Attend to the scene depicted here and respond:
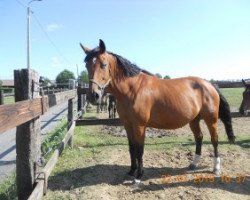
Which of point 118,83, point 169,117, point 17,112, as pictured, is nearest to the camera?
point 17,112

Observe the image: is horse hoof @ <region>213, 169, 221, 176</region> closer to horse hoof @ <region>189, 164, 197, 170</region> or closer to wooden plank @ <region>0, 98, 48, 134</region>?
horse hoof @ <region>189, 164, 197, 170</region>

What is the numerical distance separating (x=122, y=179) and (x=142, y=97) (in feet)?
4.67

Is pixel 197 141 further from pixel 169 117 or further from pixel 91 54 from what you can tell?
pixel 91 54

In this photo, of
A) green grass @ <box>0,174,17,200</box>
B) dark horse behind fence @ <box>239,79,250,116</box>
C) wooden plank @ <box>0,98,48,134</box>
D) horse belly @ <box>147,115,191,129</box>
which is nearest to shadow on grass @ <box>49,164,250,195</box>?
green grass @ <box>0,174,17,200</box>

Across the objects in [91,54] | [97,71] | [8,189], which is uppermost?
[91,54]

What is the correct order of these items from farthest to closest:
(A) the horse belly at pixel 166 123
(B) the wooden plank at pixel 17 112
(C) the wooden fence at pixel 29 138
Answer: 1. (A) the horse belly at pixel 166 123
2. (C) the wooden fence at pixel 29 138
3. (B) the wooden plank at pixel 17 112

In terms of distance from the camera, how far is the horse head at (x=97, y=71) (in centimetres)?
467

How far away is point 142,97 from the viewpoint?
5285 mm

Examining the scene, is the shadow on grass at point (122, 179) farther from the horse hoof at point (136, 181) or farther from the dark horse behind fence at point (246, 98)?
the dark horse behind fence at point (246, 98)

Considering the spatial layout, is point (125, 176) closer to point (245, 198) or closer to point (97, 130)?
point (245, 198)

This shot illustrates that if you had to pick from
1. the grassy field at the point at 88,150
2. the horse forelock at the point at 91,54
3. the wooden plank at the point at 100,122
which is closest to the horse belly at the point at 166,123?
the grassy field at the point at 88,150

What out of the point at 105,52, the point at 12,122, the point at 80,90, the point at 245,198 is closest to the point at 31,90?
the point at 12,122
